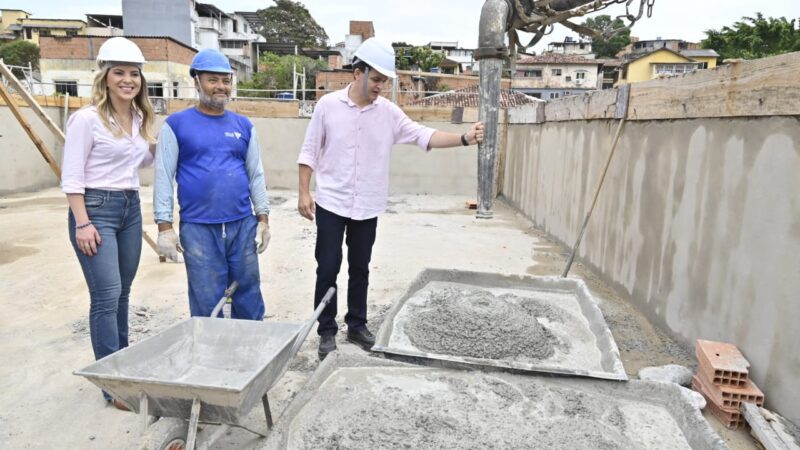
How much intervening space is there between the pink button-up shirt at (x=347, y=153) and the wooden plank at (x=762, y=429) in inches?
85.7

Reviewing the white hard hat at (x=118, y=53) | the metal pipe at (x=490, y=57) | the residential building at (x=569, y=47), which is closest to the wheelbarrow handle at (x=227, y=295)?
the white hard hat at (x=118, y=53)

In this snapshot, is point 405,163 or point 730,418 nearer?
point 730,418

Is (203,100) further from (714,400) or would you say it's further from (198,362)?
(714,400)

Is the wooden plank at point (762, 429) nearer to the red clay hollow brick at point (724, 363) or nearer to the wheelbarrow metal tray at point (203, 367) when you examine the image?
the red clay hollow brick at point (724, 363)

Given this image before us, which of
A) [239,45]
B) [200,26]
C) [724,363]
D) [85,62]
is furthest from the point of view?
[239,45]

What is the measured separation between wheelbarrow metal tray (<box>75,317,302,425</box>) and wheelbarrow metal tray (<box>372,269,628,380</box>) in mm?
640

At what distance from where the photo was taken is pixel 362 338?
134 inches

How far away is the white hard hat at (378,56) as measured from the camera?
286 centimetres

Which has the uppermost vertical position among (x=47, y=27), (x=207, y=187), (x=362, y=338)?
(x=47, y=27)

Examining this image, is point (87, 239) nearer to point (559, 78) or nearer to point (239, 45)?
point (559, 78)

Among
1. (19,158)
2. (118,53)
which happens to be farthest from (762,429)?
(19,158)

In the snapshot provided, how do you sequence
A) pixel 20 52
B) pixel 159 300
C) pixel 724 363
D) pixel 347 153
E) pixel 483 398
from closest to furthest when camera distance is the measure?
pixel 483 398, pixel 724 363, pixel 347 153, pixel 159 300, pixel 20 52

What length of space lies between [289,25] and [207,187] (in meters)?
50.0

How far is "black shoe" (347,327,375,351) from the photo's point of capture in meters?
3.39
